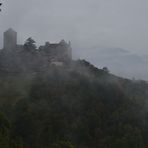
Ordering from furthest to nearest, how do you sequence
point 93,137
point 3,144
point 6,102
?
point 6,102 < point 93,137 < point 3,144

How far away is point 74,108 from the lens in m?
116

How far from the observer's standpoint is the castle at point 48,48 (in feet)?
473

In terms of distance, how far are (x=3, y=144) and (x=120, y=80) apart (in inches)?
3069

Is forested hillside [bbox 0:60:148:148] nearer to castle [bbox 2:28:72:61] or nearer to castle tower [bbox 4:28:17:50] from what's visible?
castle [bbox 2:28:72:61]

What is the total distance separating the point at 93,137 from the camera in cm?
10831

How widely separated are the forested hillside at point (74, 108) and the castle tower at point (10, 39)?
443 inches

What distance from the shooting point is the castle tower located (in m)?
145

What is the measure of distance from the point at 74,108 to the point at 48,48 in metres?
36.0

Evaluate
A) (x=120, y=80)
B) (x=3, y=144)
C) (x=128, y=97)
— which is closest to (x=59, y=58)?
(x=120, y=80)

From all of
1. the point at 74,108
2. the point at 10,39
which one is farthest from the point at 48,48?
the point at 74,108

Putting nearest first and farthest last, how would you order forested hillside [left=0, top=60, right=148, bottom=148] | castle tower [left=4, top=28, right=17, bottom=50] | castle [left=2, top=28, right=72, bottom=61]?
forested hillside [left=0, top=60, right=148, bottom=148] < castle [left=2, top=28, right=72, bottom=61] < castle tower [left=4, top=28, right=17, bottom=50]

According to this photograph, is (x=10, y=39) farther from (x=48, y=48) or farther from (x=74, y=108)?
(x=74, y=108)

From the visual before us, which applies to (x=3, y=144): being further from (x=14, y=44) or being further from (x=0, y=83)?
(x=14, y=44)

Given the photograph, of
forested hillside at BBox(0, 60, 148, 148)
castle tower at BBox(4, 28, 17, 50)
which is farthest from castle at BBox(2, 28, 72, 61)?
forested hillside at BBox(0, 60, 148, 148)
